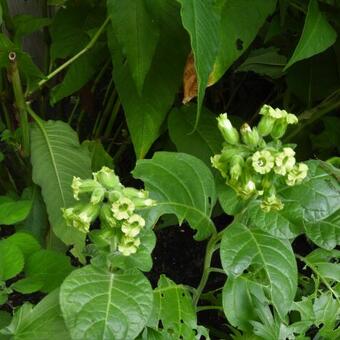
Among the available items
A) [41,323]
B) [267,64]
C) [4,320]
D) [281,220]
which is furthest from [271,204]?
[267,64]

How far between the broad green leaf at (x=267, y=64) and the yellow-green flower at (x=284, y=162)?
641 mm

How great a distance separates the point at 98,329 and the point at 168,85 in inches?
20.9

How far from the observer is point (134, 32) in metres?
0.96

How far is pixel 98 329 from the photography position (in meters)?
0.67

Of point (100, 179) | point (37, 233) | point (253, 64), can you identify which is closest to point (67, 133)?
point (37, 233)

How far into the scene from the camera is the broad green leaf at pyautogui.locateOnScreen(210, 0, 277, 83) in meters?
0.97

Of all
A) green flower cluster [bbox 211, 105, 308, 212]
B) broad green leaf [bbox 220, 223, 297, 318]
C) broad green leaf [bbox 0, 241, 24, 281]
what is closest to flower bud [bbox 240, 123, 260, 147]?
green flower cluster [bbox 211, 105, 308, 212]

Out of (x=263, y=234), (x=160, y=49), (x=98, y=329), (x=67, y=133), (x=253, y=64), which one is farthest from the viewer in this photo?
(x=253, y=64)

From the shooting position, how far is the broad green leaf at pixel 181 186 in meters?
0.81

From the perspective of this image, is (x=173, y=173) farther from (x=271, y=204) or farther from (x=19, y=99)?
(x=19, y=99)

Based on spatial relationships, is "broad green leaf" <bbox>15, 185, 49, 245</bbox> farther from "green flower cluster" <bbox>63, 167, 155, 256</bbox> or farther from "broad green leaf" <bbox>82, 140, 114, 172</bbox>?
"green flower cluster" <bbox>63, 167, 155, 256</bbox>

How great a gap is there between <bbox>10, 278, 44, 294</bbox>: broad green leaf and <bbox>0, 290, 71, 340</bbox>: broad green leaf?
0.17 ft

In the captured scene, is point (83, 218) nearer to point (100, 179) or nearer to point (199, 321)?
point (100, 179)

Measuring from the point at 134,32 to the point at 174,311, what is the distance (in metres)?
0.41
